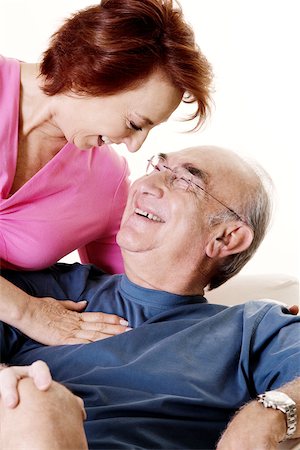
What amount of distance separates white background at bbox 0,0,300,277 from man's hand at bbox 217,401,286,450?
203cm

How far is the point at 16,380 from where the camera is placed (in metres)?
1.36

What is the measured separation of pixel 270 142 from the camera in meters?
3.67

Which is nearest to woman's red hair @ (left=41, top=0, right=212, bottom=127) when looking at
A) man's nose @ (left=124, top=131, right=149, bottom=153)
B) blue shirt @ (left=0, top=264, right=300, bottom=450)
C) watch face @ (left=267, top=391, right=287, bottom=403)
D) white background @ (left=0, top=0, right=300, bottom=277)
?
man's nose @ (left=124, top=131, right=149, bottom=153)

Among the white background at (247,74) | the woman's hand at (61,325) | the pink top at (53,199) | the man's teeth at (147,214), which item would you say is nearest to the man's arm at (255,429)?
the woman's hand at (61,325)

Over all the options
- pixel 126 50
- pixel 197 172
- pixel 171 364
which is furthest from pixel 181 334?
pixel 126 50

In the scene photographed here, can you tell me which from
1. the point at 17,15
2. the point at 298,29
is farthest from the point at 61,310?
the point at 298,29

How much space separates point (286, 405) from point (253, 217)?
575 millimetres

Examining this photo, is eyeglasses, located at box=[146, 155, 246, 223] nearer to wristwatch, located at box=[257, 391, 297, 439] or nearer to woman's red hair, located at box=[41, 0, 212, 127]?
woman's red hair, located at box=[41, 0, 212, 127]

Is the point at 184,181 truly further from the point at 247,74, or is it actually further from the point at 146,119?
the point at 247,74

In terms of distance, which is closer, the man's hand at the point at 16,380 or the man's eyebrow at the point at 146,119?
the man's hand at the point at 16,380

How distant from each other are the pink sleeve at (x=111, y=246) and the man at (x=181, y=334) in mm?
154

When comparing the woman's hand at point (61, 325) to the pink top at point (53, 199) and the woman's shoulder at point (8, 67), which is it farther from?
the woman's shoulder at point (8, 67)

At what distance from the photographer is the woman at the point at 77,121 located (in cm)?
190

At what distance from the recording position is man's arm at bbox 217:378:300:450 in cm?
153
